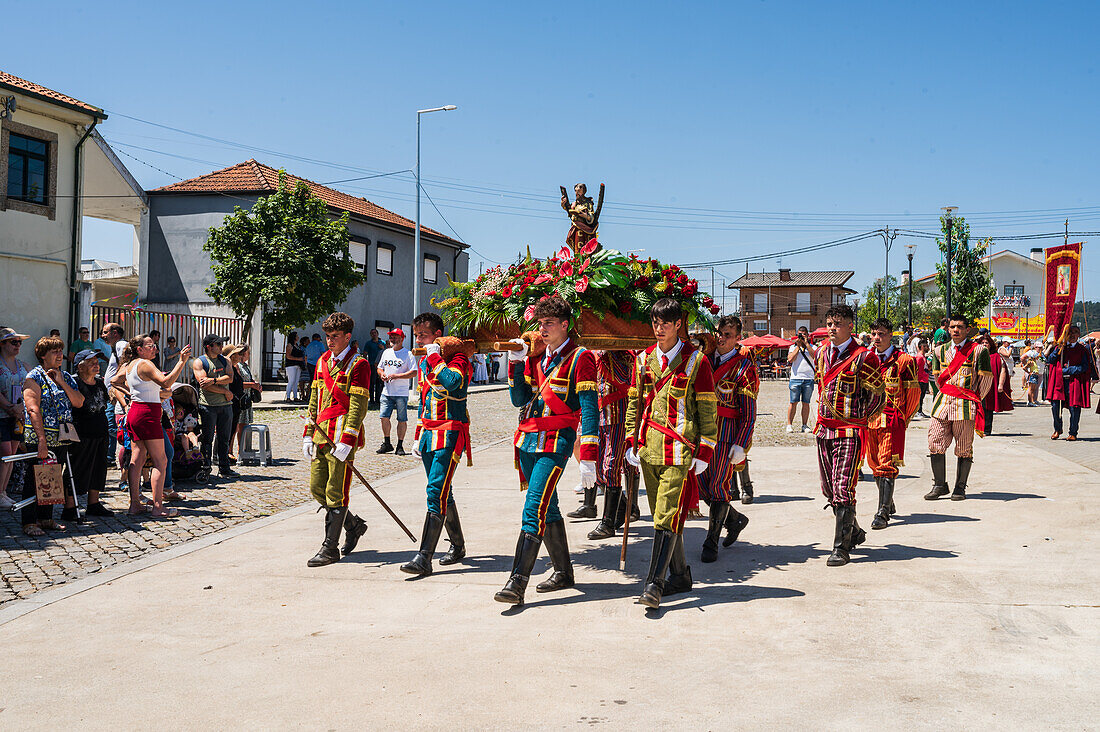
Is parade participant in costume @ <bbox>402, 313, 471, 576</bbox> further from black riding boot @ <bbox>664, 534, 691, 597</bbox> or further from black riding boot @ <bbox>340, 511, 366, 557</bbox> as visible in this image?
black riding boot @ <bbox>664, 534, 691, 597</bbox>

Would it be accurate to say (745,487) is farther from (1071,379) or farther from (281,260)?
(281,260)

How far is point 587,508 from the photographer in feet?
28.1

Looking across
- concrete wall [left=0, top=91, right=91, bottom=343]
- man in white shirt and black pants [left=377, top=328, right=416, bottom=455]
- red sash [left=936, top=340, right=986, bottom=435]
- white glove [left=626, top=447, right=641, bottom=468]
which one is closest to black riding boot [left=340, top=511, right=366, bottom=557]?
white glove [left=626, top=447, right=641, bottom=468]

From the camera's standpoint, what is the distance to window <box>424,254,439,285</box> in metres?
41.5

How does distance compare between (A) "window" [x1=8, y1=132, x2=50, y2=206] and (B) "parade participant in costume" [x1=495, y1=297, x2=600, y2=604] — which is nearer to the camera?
(B) "parade participant in costume" [x1=495, y1=297, x2=600, y2=604]

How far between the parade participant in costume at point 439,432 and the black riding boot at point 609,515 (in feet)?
4.73

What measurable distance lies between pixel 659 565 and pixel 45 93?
20949mm

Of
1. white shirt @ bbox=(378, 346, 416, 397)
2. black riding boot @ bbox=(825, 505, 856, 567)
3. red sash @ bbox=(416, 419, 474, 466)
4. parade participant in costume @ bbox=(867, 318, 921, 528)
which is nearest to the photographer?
red sash @ bbox=(416, 419, 474, 466)

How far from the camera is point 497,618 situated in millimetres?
5258

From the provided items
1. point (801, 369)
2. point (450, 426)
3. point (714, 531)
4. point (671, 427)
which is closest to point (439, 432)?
point (450, 426)

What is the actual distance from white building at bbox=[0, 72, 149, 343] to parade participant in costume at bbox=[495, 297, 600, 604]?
18798 millimetres

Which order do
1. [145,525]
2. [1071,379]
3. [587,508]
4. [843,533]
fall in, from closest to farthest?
1. [843,533]
2. [145,525]
3. [587,508]
4. [1071,379]

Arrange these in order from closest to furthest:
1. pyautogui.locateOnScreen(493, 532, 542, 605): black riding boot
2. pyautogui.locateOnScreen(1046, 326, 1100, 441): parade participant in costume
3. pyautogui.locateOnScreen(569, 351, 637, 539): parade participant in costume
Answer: pyautogui.locateOnScreen(493, 532, 542, 605): black riding boot → pyautogui.locateOnScreen(569, 351, 637, 539): parade participant in costume → pyautogui.locateOnScreen(1046, 326, 1100, 441): parade participant in costume

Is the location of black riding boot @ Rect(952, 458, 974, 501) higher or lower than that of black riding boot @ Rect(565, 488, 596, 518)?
higher
